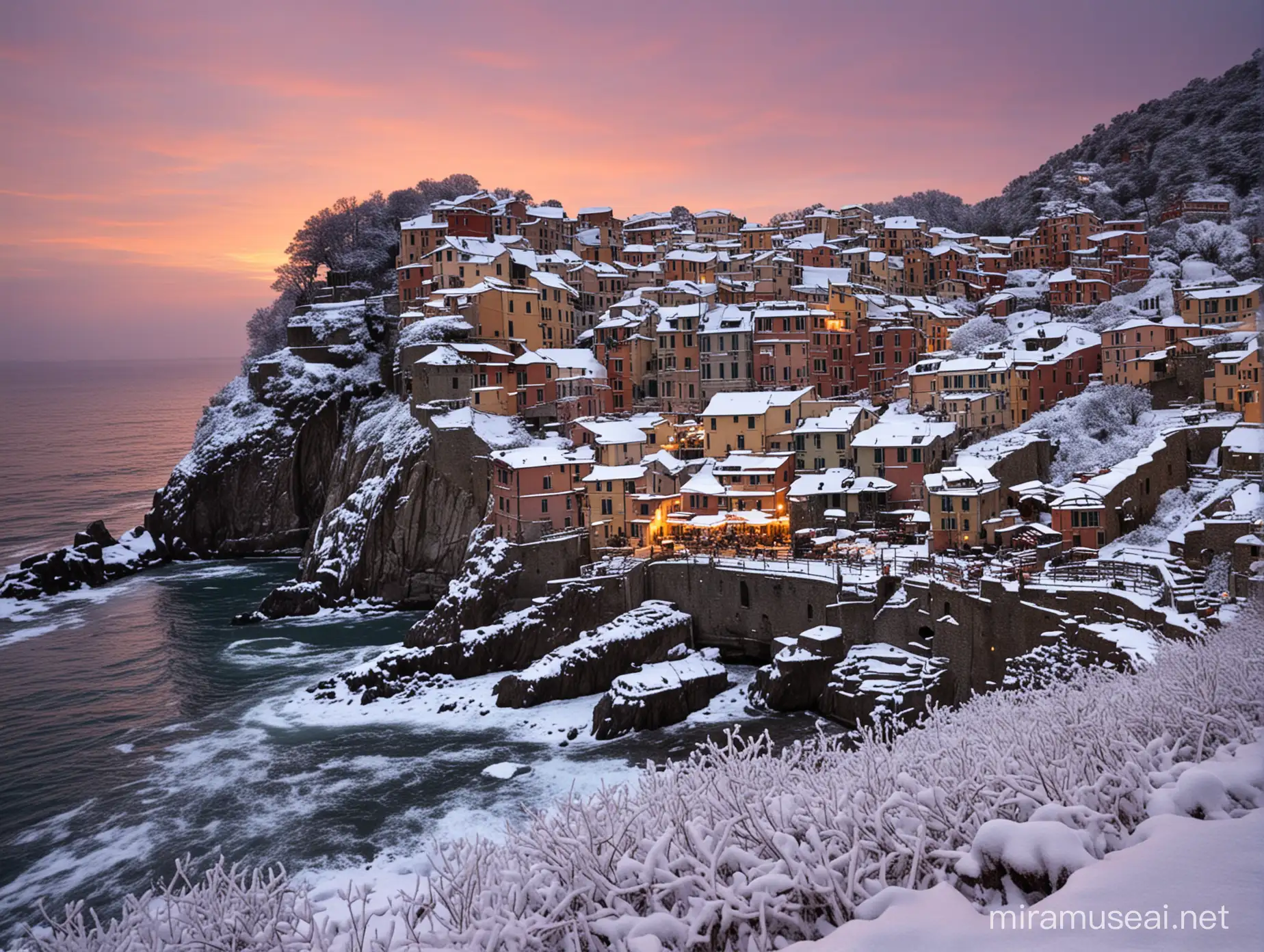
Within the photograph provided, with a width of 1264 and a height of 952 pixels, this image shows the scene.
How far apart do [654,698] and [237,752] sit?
1599 centimetres

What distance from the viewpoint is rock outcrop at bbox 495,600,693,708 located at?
3391 cm

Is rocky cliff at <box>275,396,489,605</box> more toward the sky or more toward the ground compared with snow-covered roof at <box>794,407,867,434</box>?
more toward the ground

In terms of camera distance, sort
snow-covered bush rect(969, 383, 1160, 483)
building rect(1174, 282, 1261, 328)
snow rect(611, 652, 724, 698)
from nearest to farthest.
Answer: snow rect(611, 652, 724, 698)
snow-covered bush rect(969, 383, 1160, 483)
building rect(1174, 282, 1261, 328)

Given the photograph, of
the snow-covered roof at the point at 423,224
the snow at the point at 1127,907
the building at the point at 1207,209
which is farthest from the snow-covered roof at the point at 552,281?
the snow at the point at 1127,907

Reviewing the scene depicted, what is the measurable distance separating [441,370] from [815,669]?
1321 inches

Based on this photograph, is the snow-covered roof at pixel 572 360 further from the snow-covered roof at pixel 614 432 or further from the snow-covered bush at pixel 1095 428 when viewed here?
the snow-covered bush at pixel 1095 428

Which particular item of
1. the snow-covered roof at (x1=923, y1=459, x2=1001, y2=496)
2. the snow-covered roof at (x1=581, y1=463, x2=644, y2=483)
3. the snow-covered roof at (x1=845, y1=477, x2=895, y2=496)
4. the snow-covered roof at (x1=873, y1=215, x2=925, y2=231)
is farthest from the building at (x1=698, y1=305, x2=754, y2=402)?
the snow-covered roof at (x1=873, y1=215, x2=925, y2=231)

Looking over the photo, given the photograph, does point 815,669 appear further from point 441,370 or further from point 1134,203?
point 1134,203

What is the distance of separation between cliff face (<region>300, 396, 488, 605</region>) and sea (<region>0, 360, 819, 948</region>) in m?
2.62

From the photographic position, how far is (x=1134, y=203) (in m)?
93.8

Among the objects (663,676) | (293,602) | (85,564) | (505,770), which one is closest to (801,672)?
(663,676)

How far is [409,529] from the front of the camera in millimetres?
50438

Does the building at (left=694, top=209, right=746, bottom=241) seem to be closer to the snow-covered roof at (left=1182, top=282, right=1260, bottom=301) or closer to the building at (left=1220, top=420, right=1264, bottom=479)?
the snow-covered roof at (left=1182, top=282, right=1260, bottom=301)

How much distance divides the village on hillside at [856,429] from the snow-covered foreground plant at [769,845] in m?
6.42
